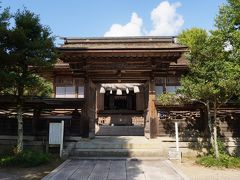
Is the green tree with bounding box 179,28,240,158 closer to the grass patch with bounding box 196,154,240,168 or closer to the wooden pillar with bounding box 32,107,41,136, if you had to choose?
the grass patch with bounding box 196,154,240,168

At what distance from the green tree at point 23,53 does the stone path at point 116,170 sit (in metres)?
3.08

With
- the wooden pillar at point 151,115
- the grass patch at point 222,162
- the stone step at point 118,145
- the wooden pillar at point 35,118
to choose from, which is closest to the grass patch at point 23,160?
the stone step at point 118,145

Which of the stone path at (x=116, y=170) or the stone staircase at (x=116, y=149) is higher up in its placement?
the stone staircase at (x=116, y=149)

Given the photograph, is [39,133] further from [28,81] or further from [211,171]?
[211,171]

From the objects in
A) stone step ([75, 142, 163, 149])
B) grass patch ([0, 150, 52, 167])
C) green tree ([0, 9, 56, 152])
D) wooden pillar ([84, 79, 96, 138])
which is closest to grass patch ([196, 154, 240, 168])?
stone step ([75, 142, 163, 149])

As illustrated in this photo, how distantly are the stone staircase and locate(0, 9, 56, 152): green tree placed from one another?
2.77 metres

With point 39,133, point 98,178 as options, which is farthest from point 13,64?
point 98,178

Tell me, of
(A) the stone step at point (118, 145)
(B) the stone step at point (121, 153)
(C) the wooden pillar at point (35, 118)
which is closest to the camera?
(B) the stone step at point (121, 153)

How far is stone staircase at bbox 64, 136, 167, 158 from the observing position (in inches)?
527

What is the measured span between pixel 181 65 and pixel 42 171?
12.9 m

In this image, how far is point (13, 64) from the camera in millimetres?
12328

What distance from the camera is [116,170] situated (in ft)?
33.7

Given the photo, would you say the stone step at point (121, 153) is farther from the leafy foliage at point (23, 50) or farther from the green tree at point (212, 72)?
the leafy foliage at point (23, 50)

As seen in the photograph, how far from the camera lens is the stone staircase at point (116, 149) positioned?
527 inches
